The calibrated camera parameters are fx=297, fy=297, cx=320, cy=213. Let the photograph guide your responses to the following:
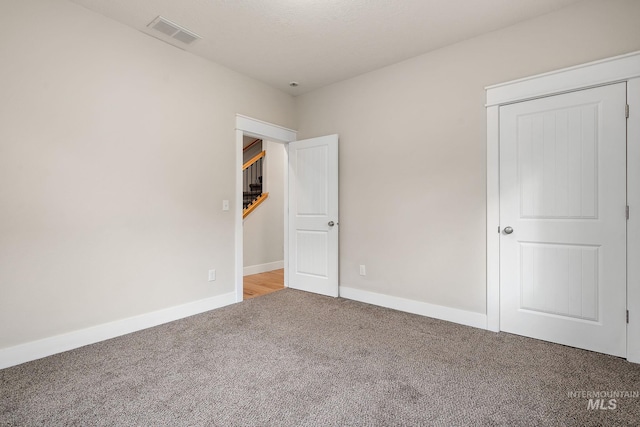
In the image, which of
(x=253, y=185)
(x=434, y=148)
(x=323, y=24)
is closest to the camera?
(x=323, y=24)

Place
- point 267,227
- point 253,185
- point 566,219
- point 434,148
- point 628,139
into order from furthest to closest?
1. point 253,185
2. point 267,227
3. point 434,148
4. point 566,219
5. point 628,139

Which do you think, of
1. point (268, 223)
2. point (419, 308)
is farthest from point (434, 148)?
point (268, 223)

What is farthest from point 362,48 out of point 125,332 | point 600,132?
point 125,332

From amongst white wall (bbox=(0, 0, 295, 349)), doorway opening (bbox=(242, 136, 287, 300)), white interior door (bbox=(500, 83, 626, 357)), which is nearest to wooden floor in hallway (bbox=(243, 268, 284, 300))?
doorway opening (bbox=(242, 136, 287, 300))

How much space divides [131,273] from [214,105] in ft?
6.49

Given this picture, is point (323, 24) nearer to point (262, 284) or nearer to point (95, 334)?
point (95, 334)

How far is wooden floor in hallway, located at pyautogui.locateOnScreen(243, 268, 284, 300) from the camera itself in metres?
4.07

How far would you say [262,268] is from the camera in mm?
5406

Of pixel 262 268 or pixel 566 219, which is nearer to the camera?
pixel 566 219

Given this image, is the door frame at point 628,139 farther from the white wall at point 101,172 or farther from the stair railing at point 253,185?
the stair railing at point 253,185

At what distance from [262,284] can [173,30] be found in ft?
10.9

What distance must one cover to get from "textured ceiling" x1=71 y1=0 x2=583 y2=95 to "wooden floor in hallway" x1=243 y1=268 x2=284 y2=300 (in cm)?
288

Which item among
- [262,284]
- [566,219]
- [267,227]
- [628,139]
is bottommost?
[262,284]

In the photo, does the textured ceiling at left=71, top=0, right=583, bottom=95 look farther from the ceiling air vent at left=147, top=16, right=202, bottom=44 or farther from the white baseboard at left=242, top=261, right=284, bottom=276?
the white baseboard at left=242, top=261, right=284, bottom=276
